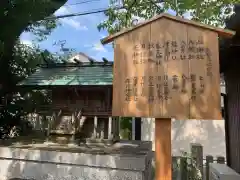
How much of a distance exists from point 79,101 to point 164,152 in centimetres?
557

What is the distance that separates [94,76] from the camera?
7930 millimetres

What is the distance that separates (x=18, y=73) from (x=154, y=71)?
845 cm

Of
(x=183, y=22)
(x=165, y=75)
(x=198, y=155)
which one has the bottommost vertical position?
(x=198, y=155)

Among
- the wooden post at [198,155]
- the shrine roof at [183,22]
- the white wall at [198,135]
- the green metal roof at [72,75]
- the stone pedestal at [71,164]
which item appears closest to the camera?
the shrine roof at [183,22]

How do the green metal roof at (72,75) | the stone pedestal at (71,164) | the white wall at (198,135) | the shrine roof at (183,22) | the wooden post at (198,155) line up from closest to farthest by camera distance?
the shrine roof at (183,22), the stone pedestal at (71,164), the wooden post at (198,155), the green metal roof at (72,75), the white wall at (198,135)

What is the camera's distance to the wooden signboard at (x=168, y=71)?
2949 mm

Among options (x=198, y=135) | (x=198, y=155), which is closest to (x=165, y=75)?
(x=198, y=155)

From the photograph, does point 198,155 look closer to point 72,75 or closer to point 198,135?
point 72,75

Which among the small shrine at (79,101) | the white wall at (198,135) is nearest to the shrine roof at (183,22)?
the small shrine at (79,101)

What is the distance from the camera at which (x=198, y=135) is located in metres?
12.7

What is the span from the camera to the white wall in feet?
40.4

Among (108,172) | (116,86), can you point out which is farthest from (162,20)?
(108,172)

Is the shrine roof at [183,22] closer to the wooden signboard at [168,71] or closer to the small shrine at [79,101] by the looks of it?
the wooden signboard at [168,71]

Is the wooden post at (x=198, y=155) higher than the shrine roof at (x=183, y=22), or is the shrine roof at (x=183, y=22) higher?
the shrine roof at (x=183, y=22)
